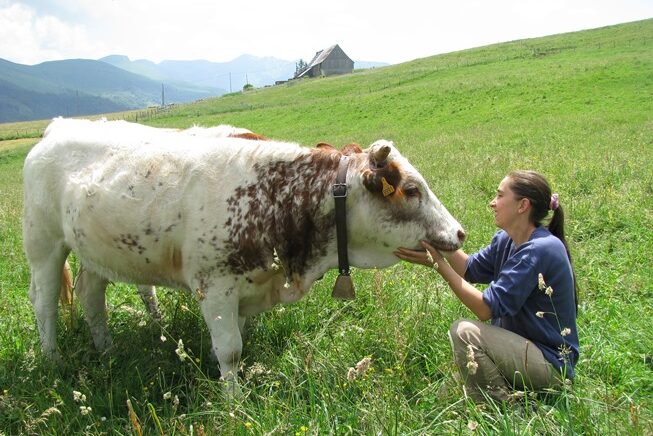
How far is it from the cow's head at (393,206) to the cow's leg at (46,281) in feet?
9.43

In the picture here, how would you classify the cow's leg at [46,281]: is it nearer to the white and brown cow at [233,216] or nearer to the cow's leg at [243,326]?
the white and brown cow at [233,216]

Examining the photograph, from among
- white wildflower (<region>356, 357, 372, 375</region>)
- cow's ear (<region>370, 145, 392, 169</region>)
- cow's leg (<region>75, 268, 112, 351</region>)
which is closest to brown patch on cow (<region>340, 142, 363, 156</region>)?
cow's ear (<region>370, 145, 392, 169</region>)

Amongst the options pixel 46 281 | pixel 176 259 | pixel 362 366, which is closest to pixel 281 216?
pixel 176 259

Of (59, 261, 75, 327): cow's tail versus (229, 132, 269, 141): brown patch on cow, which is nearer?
(229, 132, 269, 141): brown patch on cow

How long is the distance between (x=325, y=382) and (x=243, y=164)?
70.6 inches

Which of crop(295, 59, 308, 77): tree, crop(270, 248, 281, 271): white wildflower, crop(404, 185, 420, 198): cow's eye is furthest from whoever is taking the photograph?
crop(295, 59, 308, 77): tree

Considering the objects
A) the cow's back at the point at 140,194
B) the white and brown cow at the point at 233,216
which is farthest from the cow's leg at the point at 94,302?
the cow's back at the point at 140,194

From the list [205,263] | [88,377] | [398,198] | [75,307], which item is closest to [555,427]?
[398,198]

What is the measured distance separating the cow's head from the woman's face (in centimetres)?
34

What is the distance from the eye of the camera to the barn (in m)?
104

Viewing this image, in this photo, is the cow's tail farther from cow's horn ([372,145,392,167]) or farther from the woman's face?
the woman's face

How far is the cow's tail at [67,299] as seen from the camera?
5.27 metres

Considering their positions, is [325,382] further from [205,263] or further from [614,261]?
[614,261]

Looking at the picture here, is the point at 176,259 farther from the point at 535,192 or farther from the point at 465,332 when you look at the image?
the point at 535,192
